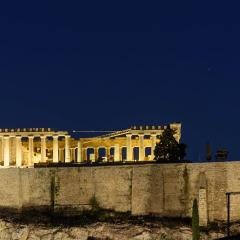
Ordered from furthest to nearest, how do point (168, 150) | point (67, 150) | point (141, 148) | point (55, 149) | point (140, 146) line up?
point (67, 150) < point (55, 149) < point (140, 146) < point (141, 148) < point (168, 150)

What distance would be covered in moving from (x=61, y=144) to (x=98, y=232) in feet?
103

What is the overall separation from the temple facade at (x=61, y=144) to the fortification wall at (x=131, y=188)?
19761 millimetres

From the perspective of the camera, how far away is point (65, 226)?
43.4 meters

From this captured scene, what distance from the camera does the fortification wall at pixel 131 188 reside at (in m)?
42.4

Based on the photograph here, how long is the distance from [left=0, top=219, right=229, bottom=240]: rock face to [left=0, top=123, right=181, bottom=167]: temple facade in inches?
914

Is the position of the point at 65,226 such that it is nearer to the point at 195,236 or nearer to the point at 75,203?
the point at 75,203

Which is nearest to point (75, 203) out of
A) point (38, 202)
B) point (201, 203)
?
point (38, 202)

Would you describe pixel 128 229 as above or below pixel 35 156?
below

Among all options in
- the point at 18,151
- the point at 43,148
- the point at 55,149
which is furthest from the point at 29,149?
the point at 55,149

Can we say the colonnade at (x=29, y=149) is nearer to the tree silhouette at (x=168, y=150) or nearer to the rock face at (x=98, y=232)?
the tree silhouette at (x=168, y=150)

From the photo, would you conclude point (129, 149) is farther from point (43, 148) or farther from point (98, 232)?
point (98, 232)

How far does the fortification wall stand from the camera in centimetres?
→ 4238

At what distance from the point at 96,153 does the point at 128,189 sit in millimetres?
27760

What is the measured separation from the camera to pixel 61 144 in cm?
7319
